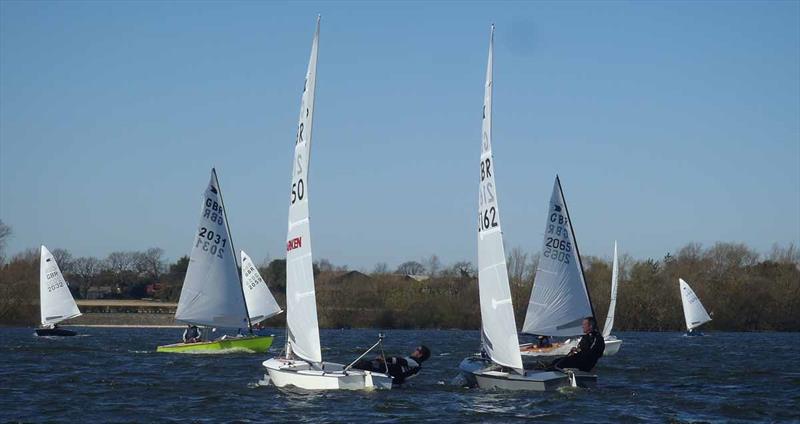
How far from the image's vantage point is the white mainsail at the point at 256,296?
5014 centimetres

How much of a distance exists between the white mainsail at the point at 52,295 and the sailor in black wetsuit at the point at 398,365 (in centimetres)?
4100

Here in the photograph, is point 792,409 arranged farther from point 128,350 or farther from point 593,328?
point 128,350

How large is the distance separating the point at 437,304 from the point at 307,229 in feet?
248

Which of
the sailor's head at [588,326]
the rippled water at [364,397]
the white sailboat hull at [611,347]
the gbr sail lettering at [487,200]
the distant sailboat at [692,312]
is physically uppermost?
the gbr sail lettering at [487,200]

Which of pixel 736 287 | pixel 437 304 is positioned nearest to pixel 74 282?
pixel 437 304

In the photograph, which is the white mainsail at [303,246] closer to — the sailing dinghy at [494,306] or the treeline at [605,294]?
the sailing dinghy at [494,306]

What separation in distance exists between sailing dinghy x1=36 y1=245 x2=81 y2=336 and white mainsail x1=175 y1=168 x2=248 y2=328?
23028mm

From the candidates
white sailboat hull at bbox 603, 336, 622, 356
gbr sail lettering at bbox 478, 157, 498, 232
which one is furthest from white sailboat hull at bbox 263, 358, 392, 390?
white sailboat hull at bbox 603, 336, 622, 356

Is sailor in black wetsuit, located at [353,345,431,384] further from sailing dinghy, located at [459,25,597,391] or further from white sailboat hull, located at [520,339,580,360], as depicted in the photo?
white sailboat hull, located at [520,339,580,360]

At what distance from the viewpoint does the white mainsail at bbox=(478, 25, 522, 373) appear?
953 inches

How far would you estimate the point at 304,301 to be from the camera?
2430cm

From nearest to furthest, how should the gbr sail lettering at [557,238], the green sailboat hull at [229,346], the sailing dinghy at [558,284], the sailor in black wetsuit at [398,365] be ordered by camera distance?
the sailor in black wetsuit at [398,365], the sailing dinghy at [558,284], the gbr sail lettering at [557,238], the green sailboat hull at [229,346]

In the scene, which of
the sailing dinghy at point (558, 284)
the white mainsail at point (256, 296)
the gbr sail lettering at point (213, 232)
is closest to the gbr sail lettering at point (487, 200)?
the sailing dinghy at point (558, 284)

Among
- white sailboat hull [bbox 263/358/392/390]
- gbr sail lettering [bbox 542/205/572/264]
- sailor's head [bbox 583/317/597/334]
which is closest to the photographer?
white sailboat hull [bbox 263/358/392/390]
